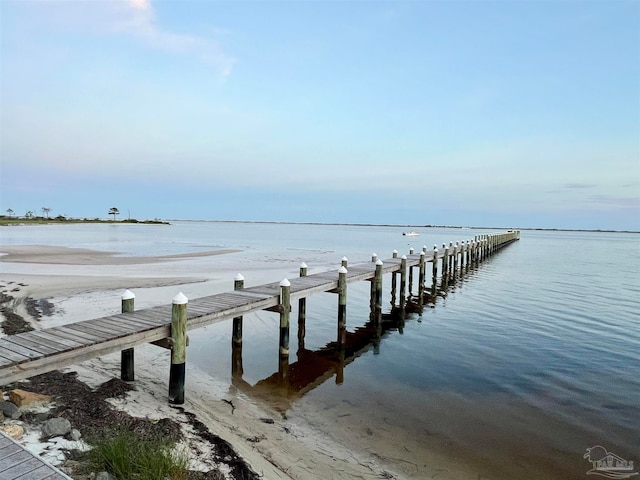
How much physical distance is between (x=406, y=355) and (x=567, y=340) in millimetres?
5042

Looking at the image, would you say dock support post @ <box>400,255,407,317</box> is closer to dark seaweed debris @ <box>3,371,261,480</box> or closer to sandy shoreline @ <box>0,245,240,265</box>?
dark seaweed debris @ <box>3,371,261,480</box>

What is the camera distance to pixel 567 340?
40.2 feet

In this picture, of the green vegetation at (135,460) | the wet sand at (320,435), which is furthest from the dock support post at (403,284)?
the green vegetation at (135,460)

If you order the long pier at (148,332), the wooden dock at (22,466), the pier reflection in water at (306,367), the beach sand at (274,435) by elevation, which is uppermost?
the long pier at (148,332)

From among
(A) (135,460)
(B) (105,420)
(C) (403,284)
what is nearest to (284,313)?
(B) (105,420)

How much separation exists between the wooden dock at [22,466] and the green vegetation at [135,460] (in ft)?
2.55

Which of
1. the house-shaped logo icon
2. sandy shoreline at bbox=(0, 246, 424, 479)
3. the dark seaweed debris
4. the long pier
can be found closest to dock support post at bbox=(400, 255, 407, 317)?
the long pier

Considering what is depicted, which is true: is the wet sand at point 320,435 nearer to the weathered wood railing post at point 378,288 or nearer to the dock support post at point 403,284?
the weathered wood railing post at point 378,288

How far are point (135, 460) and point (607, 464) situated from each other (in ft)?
20.4

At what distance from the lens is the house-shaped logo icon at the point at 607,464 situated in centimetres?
580

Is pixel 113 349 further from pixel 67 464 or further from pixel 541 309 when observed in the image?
pixel 541 309

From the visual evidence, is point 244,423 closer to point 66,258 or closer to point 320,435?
point 320,435

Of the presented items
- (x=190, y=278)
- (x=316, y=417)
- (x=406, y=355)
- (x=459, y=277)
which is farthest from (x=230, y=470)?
(x=459, y=277)

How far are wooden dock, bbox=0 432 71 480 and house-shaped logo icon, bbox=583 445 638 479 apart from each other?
6374 mm
